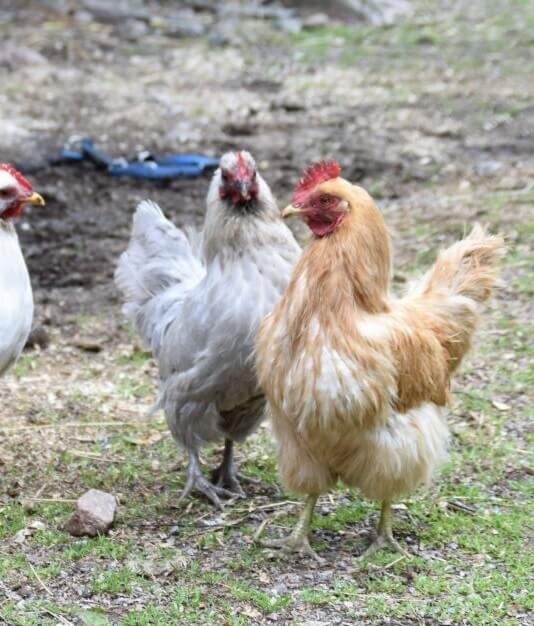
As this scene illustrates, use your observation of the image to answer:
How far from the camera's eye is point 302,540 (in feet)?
14.7

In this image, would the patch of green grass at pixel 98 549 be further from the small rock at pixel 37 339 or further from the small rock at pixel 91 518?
the small rock at pixel 37 339

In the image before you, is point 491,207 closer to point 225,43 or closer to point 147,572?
point 147,572

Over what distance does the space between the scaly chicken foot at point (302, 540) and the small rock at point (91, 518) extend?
655 millimetres

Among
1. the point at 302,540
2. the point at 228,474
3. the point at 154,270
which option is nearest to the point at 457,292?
the point at 302,540

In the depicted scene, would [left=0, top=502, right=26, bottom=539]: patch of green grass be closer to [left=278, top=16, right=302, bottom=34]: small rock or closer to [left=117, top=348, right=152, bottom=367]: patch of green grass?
[left=117, top=348, right=152, bottom=367]: patch of green grass

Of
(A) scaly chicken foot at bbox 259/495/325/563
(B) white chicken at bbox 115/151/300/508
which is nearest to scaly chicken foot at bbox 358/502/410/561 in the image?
(A) scaly chicken foot at bbox 259/495/325/563

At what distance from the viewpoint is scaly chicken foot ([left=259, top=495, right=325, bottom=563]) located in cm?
446

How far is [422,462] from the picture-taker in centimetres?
423

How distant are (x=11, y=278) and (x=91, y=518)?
3.38ft

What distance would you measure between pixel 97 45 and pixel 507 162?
6168 millimetres

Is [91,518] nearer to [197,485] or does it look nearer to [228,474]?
[197,485]

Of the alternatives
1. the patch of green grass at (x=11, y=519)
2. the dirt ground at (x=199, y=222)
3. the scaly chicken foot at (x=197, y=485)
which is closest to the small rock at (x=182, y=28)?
the dirt ground at (x=199, y=222)

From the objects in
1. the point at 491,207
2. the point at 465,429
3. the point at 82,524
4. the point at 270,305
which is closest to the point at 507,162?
the point at 491,207

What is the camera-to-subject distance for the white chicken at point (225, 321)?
15.2 feet
